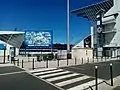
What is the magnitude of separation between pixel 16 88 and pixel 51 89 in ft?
6.13

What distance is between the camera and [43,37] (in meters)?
45.1

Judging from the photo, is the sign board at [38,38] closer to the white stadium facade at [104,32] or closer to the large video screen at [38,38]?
the large video screen at [38,38]

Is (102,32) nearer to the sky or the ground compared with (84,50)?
nearer to the sky

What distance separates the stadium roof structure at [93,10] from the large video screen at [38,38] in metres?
50.4

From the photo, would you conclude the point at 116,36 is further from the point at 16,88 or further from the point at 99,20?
the point at 16,88

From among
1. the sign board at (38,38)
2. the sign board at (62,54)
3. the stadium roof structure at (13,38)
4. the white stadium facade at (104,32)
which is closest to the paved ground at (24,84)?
the sign board at (62,54)

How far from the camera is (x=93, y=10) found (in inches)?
3720

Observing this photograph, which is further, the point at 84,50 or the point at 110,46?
the point at 110,46

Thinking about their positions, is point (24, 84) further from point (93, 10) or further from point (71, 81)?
point (93, 10)

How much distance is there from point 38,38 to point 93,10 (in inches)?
2190

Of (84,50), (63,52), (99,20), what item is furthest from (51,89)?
(99,20)

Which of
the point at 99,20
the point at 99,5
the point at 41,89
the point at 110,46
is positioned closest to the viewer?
the point at 41,89

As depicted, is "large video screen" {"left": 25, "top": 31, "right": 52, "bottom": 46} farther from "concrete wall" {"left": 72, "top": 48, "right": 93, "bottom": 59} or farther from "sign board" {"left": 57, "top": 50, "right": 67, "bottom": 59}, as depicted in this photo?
"concrete wall" {"left": 72, "top": 48, "right": 93, "bottom": 59}

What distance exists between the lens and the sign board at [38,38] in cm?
4512
